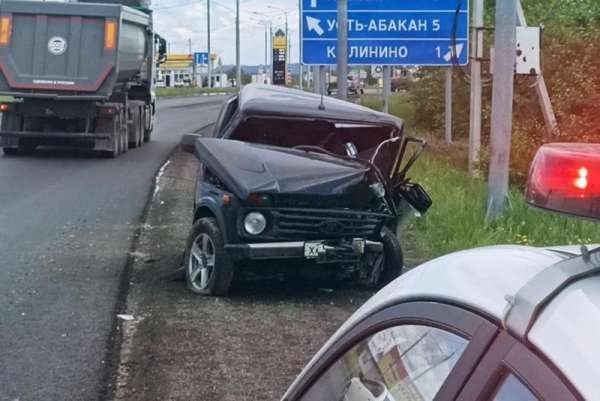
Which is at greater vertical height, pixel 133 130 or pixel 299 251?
pixel 133 130

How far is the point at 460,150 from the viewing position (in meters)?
20.9

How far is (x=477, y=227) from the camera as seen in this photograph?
1091 centimetres

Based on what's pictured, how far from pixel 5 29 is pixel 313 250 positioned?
15.3m

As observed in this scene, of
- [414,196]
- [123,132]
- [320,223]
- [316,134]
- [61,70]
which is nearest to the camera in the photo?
[320,223]

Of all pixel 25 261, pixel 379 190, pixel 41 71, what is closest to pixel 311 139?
pixel 379 190

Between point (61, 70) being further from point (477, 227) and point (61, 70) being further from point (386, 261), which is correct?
point (386, 261)

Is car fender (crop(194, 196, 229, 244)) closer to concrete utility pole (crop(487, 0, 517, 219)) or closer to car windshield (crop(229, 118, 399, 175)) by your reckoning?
car windshield (crop(229, 118, 399, 175))

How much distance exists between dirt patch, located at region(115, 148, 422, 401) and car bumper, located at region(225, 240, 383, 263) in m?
0.37

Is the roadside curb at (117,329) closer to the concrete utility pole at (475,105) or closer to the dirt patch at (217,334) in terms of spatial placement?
the dirt patch at (217,334)

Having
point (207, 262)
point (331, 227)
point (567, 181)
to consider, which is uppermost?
point (567, 181)

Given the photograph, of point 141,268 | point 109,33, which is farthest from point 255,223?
point 109,33

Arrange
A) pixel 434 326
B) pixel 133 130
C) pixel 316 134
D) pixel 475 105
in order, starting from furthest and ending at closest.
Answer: pixel 133 130
pixel 475 105
pixel 316 134
pixel 434 326

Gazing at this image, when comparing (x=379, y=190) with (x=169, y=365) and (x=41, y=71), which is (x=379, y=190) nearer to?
(x=169, y=365)

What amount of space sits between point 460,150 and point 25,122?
9.32m
